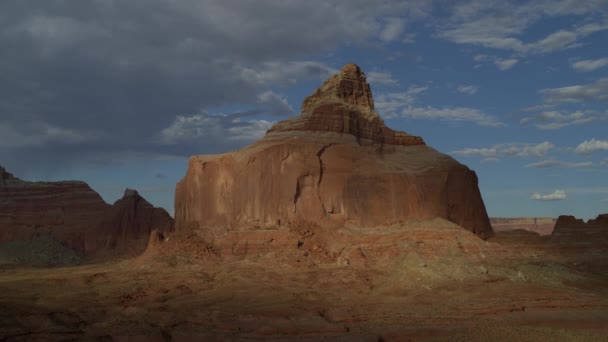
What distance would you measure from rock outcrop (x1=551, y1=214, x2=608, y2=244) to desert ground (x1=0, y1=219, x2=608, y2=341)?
1876 millimetres

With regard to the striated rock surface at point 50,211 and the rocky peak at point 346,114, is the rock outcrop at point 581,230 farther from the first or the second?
the striated rock surface at point 50,211

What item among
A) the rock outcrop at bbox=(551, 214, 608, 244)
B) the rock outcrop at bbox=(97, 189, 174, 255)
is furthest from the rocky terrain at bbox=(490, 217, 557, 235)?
the rock outcrop at bbox=(97, 189, 174, 255)

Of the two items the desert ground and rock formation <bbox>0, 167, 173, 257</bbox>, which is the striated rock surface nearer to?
rock formation <bbox>0, 167, 173, 257</bbox>

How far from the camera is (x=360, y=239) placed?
3116 centimetres

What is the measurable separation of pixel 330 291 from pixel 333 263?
19.6 feet

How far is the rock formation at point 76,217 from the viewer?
53.1 metres

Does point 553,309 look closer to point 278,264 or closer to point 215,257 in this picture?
point 278,264

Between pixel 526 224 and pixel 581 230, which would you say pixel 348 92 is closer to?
pixel 581 230

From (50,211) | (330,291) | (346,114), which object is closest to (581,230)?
(346,114)

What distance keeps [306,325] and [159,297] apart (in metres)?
8.66

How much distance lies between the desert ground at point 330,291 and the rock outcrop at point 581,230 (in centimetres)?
188

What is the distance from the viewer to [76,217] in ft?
183

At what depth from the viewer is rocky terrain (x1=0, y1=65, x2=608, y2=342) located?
59.4 feet

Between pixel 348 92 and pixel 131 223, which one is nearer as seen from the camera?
pixel 348 92
